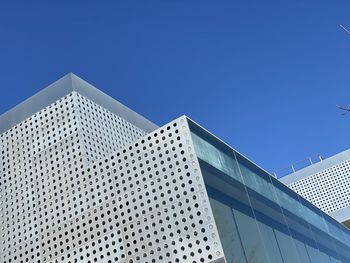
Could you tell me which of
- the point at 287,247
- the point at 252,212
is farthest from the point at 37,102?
the point at 287,247

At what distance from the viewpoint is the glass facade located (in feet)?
71.5

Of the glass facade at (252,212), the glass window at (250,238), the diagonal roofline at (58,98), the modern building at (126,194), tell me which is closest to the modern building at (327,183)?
the glass facade at (252,212)

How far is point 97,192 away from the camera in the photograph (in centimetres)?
2450

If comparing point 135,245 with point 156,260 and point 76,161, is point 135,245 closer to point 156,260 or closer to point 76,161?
point 156,260

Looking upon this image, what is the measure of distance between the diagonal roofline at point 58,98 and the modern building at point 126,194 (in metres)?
0.07

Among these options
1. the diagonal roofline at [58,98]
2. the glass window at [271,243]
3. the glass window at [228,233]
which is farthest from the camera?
the diagonal roofline at [58,98]

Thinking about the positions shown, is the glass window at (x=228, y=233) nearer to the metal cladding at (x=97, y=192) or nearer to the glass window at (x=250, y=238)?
the metal cladding at (x=97, y=192)

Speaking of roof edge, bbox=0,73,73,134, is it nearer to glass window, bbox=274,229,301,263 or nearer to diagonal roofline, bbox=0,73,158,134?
diagonal roofline, bbox=0,73,158,134

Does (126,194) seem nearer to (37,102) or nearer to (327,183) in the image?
(37,102)

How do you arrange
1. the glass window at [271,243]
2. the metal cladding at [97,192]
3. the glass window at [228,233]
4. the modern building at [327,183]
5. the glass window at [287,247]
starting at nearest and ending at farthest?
the glass window at [228,233]
the metal cladding at [97,192]
the glass window at [271,243]
the glass window at [287,247]
the modern building at [327,183]

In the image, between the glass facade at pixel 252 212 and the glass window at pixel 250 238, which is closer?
the glass facade at pixel 252 212

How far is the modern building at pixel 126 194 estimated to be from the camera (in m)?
21.6

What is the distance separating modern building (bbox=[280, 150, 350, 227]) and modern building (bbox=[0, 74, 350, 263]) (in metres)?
35.4

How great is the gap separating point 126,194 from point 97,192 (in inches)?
69.9
